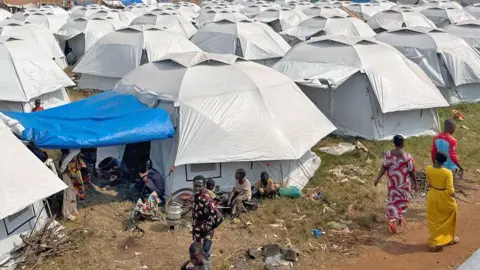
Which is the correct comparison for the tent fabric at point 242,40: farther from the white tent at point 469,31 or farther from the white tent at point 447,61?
the white tent at point 469,31

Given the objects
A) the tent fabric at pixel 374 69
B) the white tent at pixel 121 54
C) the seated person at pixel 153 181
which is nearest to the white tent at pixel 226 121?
the seated person at pixel 153 181

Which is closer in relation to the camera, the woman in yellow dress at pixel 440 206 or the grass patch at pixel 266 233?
the woman in yellow dress at pixel 440 206

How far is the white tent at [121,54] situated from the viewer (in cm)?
1733

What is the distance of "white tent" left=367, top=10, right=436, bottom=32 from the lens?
24.8 metres

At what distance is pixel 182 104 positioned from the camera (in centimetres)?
984

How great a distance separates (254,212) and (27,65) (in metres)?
8.68

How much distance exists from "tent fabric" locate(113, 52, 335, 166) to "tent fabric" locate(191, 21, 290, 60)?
8.09 meters

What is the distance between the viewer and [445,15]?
28219 mm

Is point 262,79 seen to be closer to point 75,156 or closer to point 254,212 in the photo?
point 254,212

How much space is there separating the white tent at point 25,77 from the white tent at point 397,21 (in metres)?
16.4

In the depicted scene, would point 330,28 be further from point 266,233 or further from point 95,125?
point 266,233

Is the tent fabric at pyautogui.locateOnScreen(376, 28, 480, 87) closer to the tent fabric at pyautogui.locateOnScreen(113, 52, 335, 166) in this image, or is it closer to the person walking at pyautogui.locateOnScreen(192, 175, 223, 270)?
the tent fabric at pyautogui.locateOnScreen(113, 52, 335, 166)

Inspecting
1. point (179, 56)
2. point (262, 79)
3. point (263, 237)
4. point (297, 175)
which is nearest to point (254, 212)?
point (263, 237)

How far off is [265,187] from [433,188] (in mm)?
3294
